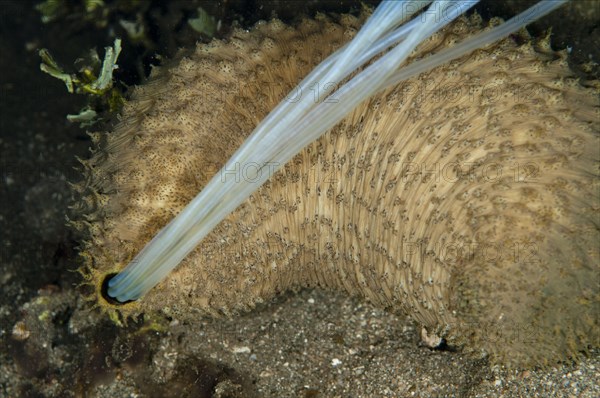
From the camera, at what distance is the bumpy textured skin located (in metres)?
2.67

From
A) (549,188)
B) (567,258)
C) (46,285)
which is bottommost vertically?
(46,285)

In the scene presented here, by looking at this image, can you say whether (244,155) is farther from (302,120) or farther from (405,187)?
(405,187)

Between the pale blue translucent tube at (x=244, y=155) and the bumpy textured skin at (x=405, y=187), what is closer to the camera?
the pale blue translucent tube at (x=244, y=155)

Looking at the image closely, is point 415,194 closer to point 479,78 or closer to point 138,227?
point 479,78

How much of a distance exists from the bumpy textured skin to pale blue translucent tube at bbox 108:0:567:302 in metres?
0.09

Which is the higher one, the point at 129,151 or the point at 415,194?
the point at 415,194

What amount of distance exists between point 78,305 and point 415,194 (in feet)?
9.48

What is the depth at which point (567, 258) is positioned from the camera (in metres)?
2.67

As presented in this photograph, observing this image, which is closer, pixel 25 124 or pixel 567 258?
pixel 567 258

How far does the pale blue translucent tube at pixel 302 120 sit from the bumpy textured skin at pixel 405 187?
0.09 metres

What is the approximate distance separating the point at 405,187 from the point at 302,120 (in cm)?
74

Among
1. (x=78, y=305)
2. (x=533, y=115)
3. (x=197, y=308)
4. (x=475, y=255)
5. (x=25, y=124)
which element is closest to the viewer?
(x=533, y=115)

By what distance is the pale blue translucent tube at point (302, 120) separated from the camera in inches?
99.6

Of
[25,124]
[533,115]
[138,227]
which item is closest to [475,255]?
[533,115]
